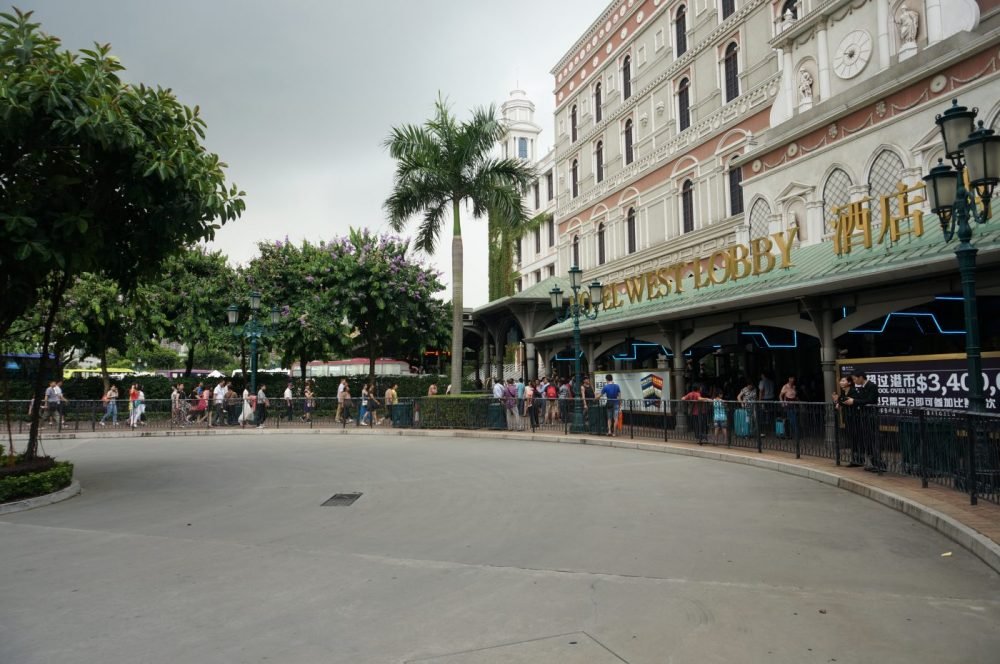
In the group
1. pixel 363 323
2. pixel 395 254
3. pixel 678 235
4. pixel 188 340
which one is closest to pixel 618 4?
pixel 678 235

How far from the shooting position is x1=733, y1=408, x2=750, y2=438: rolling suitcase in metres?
14.9

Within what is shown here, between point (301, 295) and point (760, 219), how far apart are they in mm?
20270

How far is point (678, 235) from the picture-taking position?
29906 millimetres

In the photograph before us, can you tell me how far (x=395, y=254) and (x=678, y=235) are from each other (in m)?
13.4

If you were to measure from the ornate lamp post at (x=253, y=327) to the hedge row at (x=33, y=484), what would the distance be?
1470cm

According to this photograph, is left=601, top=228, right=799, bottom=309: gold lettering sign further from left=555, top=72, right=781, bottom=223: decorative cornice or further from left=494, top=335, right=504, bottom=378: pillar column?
left=494, top=335, right=504, bottom=378: pillar column

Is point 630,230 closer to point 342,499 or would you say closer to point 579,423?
point 579,423

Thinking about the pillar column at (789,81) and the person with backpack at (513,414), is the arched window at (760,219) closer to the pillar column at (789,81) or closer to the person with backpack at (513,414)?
the pillar column at (789,81)

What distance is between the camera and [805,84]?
21.4m

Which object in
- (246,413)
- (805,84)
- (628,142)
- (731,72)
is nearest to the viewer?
(805,84)

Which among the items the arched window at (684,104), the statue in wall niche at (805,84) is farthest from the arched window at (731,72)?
the statue in wall niche at (805,84)

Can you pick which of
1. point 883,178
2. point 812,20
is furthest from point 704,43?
point 883,178

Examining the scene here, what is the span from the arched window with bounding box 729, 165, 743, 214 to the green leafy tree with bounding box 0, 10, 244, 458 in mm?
21241

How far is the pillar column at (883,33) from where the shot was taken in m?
18.6
